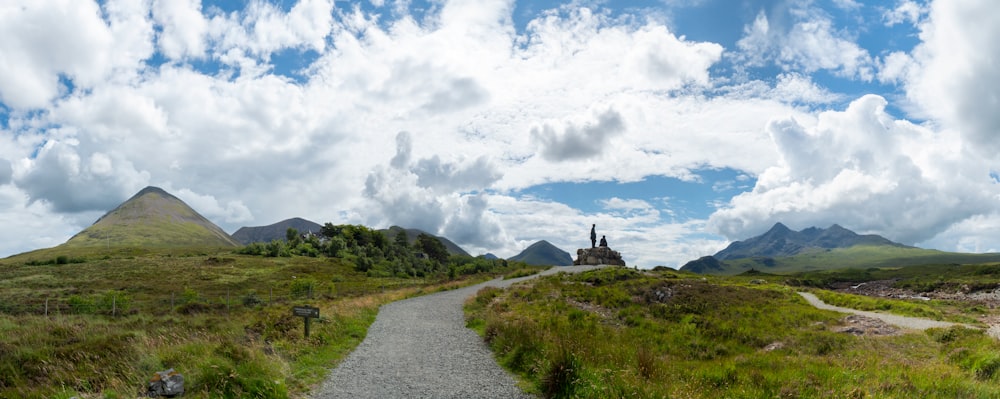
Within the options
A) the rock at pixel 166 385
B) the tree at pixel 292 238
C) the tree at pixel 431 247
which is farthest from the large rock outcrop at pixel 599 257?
the tree at pixel 292 238

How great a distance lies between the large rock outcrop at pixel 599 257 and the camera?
80.8 metres

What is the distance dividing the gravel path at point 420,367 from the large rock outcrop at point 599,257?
198ft

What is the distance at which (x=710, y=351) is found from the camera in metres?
20.0

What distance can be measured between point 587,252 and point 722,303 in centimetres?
4708

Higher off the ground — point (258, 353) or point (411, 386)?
point (258, 353)

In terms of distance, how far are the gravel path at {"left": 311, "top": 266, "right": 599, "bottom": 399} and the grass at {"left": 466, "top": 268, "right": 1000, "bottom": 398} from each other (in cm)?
81

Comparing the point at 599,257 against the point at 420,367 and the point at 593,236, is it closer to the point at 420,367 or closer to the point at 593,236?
the point at 593,236

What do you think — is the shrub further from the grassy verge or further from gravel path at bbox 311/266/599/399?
the grassy verge

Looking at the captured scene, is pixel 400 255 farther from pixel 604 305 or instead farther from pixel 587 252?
pixel 604 305

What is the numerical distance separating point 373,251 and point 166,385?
118 m

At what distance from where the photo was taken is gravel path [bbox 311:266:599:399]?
1132cm

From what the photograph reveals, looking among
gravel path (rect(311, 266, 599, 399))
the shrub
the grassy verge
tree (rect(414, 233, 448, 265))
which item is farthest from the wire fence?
tree (rect(414, 233, 448, 265))

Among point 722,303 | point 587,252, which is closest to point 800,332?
point 722,303

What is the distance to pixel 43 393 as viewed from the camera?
10430 millimetres
